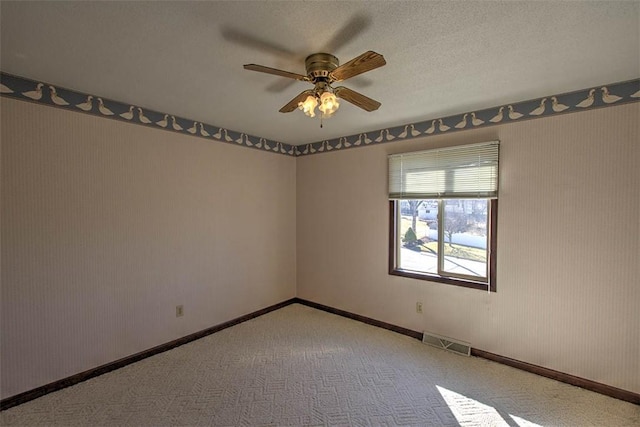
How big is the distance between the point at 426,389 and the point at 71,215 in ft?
10.4

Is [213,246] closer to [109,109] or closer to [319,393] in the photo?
[109,109]

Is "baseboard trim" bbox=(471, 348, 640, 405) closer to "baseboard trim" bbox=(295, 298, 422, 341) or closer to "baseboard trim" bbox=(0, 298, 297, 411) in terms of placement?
"baseboard trim" bbox=(295, 298, 422, 341)

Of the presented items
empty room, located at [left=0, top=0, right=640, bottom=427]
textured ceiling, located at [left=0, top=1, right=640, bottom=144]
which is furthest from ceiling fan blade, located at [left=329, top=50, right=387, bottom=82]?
textured ceiling, located at [left=0, top=1, right=640, bottom=144]

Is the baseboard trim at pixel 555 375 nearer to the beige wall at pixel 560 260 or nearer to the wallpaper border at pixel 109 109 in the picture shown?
the beige wall at pixel 560 260

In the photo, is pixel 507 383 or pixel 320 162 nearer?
pixel 507 383

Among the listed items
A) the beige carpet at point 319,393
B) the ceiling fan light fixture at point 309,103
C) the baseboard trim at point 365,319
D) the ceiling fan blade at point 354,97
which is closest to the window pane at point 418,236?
the baseboard trim at point 365,319

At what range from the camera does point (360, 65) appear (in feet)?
4.83

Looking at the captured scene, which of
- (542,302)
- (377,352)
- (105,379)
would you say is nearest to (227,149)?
(105,379)

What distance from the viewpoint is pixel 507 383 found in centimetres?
237

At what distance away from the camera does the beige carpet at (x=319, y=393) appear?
1.98 metres

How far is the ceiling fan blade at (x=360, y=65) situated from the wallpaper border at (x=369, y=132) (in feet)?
5.80

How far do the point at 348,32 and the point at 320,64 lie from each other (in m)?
0.25

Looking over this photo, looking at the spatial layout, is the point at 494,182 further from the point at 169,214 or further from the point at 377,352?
the point at 169,214

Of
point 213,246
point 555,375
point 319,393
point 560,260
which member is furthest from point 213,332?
point 560,260
